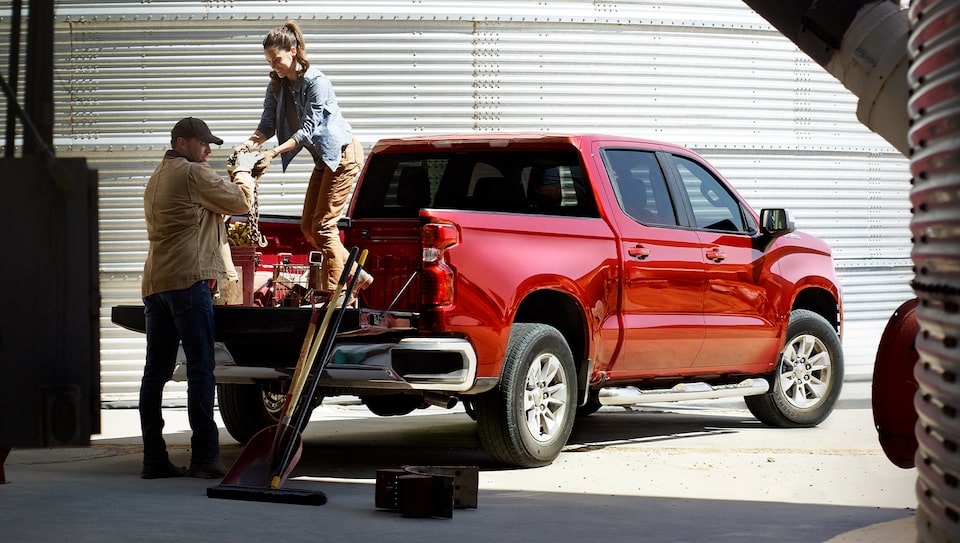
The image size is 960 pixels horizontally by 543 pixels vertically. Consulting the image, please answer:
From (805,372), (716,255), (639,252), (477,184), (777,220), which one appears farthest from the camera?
(805,372)

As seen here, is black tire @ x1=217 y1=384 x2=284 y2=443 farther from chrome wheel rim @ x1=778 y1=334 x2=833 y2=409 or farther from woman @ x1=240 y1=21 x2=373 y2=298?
chrome wheel rim @ x1=778 y1=334 x2=833 y2=409

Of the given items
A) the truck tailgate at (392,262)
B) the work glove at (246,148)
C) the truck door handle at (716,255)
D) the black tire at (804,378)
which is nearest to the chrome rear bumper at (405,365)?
the truck tailgate at (392,262)

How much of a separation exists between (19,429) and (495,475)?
192 inches

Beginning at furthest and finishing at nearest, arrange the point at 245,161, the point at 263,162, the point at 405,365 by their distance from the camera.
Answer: the point at 245,161 < the point at 263,162 < the point at 405,365

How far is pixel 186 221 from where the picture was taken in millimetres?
8680

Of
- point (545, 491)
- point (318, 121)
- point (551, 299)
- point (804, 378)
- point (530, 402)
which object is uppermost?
point (318, 121)

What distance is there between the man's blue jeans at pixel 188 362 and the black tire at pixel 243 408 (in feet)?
4.69

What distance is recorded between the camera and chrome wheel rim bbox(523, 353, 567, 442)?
9055 mm

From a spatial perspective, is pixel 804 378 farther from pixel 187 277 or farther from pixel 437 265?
pixel 187 277

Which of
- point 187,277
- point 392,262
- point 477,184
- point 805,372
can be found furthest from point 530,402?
point 805,372

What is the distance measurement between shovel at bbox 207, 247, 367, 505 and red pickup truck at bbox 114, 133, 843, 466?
238mm

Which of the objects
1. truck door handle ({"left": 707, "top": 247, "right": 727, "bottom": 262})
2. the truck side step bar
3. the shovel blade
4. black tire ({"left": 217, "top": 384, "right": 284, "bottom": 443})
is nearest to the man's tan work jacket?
the shovel blade

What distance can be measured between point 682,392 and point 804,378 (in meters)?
1.69

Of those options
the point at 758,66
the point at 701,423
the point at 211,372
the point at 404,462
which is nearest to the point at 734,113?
the point at 758,66
